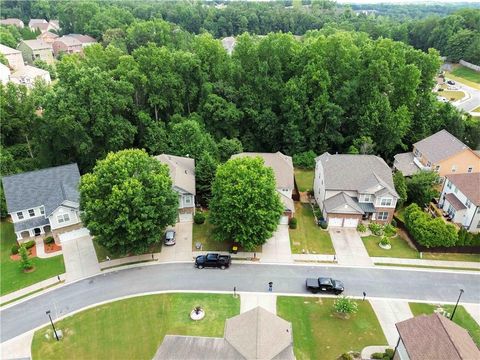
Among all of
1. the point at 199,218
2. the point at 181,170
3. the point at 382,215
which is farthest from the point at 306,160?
the point at 199,218

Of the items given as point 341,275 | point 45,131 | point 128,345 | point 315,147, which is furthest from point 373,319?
point 45,131

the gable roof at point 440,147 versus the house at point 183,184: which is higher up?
the gable roof at point 440,147

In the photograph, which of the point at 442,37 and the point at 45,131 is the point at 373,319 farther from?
the point at 442,37

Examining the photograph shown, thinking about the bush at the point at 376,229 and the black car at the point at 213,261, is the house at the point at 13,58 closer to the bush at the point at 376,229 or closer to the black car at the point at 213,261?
the black car at the point at 213,261

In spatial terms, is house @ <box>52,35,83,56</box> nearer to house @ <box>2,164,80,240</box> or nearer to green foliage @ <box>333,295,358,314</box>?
house @ <box>2,164,80,240</box>

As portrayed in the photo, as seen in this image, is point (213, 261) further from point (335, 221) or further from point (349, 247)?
point (335, 221)

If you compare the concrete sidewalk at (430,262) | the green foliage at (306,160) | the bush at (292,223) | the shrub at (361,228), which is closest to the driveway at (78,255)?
the bush at (292,223)
